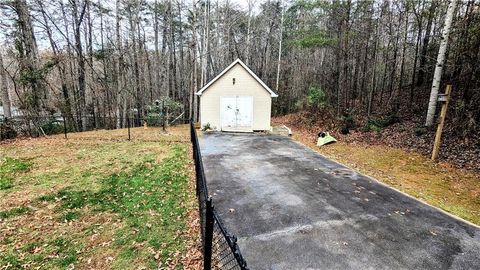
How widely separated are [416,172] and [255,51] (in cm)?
2536

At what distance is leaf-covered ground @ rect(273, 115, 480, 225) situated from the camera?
21.4 feet

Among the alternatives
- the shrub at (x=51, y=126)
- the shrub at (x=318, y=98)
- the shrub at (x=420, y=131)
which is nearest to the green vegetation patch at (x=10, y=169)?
the shrub at (x=51, y=126)

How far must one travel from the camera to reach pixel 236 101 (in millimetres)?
16594

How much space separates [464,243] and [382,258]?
6.02 ft

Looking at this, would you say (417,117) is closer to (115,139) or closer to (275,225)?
(275,225)

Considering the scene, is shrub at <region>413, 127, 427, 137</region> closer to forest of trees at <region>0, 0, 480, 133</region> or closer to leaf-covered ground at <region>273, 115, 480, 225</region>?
leaf-covered ground at <region>273, 115, 480, 225</region>

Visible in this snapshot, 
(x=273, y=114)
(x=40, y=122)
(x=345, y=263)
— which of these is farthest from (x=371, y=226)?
(x=273, y=114)

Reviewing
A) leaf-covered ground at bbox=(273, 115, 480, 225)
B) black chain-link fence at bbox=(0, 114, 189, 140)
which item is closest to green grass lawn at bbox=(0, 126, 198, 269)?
black chain-link fence at bbox=(0, 114, 189, 140)

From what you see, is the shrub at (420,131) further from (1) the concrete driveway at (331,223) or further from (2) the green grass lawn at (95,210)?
(2) the green grass lawn at (95,210)

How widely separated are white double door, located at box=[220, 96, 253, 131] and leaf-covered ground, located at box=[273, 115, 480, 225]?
505cm

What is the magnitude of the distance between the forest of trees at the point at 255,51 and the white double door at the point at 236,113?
14.8 ft

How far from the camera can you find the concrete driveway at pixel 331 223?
409 cm

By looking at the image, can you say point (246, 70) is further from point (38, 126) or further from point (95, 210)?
point (95, 210)

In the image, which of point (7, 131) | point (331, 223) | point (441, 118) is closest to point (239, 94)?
point (441, 118)
